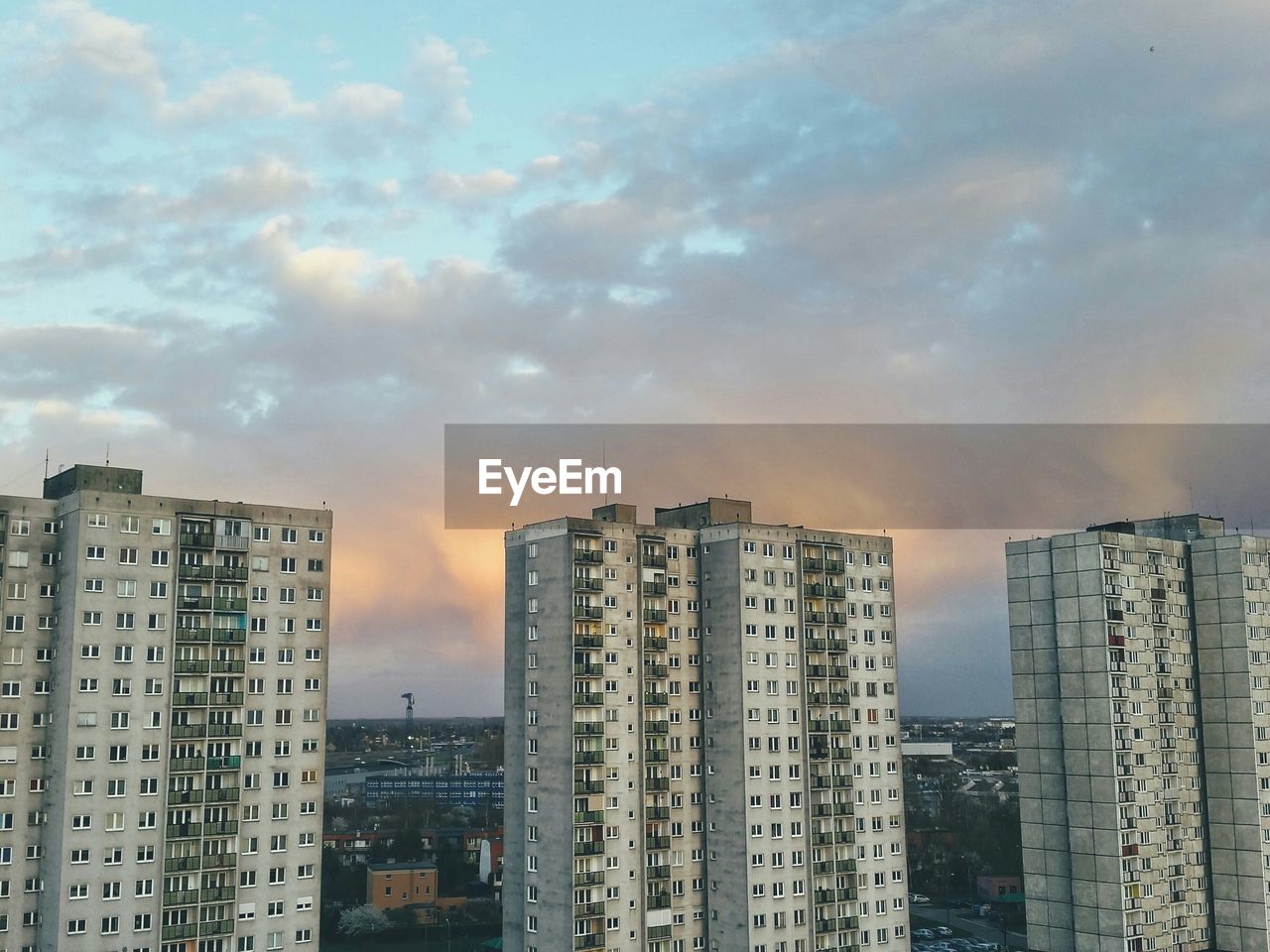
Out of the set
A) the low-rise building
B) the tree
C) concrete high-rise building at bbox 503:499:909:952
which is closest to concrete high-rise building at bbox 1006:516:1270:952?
concrete high-rise building at bbox 503:499:909:952

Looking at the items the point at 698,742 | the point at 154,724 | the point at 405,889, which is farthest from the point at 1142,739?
the point at 405,889

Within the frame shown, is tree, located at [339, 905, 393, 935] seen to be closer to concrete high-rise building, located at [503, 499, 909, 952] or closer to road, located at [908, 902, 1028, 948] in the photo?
concrete high-rise building, located at [503, 499, 909, 952]

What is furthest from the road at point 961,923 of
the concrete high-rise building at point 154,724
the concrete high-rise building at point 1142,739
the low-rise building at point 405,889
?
the concrete high-rise building at point 154,724

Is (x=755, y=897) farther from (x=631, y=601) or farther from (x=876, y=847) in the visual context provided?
(x=631, y=601)

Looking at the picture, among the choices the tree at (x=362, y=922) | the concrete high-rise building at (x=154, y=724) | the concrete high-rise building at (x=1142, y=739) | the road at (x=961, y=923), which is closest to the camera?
the concrete high-rise building at (x=154, y=724)

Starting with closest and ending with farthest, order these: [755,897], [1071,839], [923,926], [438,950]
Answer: [755,897]
[1071,839]
[438,950]
[923,926]

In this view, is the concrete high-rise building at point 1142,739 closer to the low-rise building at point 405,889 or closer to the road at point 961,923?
the road at point 961,923

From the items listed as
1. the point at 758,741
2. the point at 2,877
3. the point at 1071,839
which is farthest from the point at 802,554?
the point at 2,877
